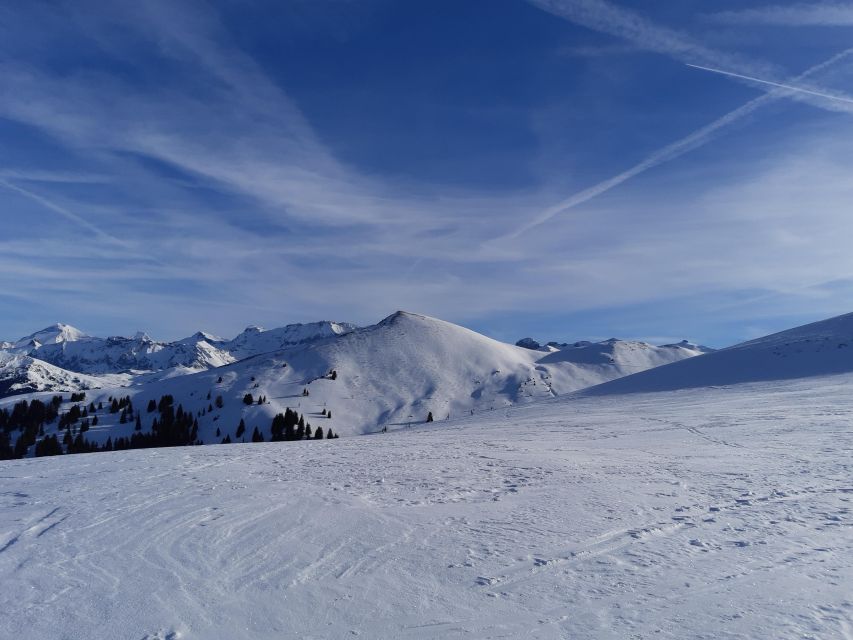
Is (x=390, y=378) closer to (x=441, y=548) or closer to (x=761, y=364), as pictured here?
(x=761, y=364)

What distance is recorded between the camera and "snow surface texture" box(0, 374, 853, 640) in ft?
24.6

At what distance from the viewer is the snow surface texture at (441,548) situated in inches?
295

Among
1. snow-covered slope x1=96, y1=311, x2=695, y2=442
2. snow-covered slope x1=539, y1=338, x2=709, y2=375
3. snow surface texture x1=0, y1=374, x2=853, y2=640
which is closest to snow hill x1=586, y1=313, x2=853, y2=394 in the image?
snow surface texture x1=0, y1=374, x2=853, y2=640

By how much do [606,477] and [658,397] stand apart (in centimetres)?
3848

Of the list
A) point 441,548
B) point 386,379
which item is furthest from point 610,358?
point 441,548

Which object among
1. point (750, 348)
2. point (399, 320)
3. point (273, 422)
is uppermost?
point (399, 320)

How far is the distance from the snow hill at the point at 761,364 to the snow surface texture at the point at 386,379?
59.0 meters

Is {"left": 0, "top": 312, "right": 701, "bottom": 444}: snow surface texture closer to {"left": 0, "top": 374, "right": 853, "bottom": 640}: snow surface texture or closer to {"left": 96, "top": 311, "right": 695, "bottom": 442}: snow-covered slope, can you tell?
{"left": 96, "top": 311, "right": 695, "bottom": 442}: snow-covered slope

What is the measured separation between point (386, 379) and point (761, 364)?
98610 millimetres

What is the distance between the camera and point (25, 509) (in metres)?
14.1

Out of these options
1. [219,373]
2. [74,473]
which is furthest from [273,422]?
[74,473]

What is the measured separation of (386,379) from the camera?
148m

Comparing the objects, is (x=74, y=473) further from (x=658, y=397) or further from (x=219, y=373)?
(x=219, y=373)

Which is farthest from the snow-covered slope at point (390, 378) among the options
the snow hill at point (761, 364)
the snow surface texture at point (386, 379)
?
the snow hill at point (761, 364)
